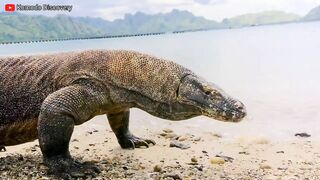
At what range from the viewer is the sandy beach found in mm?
6969

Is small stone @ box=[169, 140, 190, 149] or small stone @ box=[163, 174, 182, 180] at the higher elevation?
small stone @ box=[169, 140, 190, 149]

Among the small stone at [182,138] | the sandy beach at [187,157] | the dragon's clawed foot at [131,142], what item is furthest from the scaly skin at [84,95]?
the small stone at [182,138]

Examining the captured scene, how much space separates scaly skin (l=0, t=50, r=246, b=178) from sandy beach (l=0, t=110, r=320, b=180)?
1.69 ft

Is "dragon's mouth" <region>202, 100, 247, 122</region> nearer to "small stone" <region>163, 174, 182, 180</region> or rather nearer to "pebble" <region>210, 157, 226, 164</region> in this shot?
"small stone" <region>163, 174, 182, 180</region>

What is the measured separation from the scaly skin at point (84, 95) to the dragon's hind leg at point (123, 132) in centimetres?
150

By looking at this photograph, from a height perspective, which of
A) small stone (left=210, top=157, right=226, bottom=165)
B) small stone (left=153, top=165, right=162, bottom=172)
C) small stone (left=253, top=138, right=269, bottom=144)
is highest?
small stone (left=253, top=138, right=269, bottom=144)

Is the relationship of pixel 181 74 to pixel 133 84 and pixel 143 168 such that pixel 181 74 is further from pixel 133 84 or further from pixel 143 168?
pixel 143 168

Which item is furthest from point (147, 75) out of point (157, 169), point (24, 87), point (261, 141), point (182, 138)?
point (261, 141)

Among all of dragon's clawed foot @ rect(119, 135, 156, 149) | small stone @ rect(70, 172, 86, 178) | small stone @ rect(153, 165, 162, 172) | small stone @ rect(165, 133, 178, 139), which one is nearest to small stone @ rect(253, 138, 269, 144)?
small stone @ rect(165, 133, 178, 139)

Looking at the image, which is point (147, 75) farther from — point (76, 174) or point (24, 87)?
point (24, 87)

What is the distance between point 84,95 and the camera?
6.60 m

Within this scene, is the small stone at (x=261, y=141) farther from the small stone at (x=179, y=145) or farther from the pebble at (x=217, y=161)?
the pebble at (x=217, y=161)

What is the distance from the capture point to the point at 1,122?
7.15 meters

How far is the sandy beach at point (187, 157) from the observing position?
6969mm
